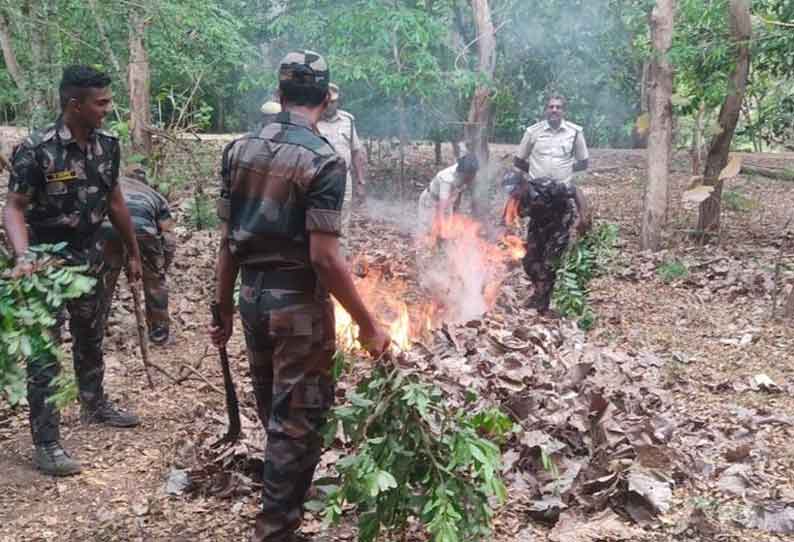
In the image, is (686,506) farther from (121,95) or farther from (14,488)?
(121,95)

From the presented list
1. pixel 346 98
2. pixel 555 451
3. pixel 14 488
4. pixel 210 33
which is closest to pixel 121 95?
pixel 210 33

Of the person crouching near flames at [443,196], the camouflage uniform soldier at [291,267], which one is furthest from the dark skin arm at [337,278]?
the person crouching near flames at [443,196]

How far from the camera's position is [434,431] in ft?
10.5

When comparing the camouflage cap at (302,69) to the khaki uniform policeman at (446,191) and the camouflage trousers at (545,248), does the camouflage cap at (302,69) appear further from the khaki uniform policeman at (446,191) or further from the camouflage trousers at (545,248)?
the khaki uniform policeman at (446,191)

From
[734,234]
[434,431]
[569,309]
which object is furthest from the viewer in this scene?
[734,234]

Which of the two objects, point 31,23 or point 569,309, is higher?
point 31,23

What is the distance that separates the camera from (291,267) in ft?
10.5

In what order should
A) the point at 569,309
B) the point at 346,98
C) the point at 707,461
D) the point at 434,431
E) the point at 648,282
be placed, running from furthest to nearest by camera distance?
1. the point at 346,98
2. the point at 648,282
3. the point at 569,309
4. the point at 707,461
5. the point at 434,431

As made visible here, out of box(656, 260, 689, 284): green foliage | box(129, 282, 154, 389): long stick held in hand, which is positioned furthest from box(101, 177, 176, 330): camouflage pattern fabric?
box(656, 260, 689, 284): green foliage

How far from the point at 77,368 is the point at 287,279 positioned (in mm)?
2364

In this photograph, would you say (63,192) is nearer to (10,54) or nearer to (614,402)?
(614,402)

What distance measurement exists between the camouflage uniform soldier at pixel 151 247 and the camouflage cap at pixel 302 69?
8.72 ft

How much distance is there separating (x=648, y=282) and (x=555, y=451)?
5.82 metres

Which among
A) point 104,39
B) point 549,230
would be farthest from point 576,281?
point 104,39
